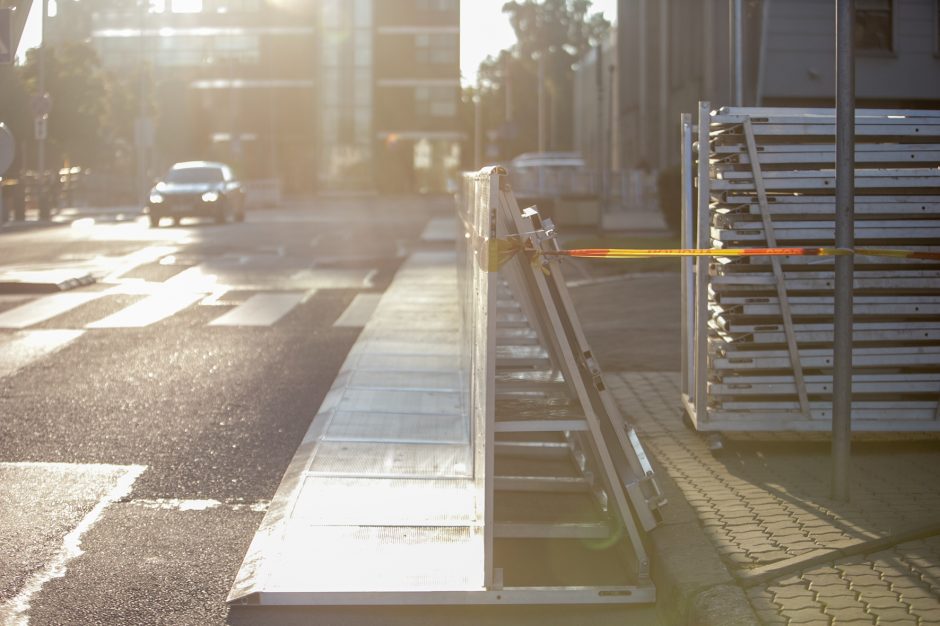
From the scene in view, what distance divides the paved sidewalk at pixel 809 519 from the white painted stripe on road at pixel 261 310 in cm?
616

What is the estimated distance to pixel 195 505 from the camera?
6.51 meters

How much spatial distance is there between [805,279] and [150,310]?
9597mm

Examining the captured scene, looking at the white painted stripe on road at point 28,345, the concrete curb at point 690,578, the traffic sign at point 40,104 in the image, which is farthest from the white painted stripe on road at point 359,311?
the traffic sign at point 40,104

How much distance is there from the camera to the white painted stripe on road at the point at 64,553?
4.86 m

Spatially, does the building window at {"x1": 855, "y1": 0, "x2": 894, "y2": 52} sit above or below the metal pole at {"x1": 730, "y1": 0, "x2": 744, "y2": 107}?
above

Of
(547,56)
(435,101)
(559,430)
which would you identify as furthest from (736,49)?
(547,56)

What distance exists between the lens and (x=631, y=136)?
57156 mm

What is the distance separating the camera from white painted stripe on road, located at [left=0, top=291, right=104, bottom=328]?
45.0ft

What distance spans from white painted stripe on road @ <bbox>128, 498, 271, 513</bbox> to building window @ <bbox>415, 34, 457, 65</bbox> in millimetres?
75239

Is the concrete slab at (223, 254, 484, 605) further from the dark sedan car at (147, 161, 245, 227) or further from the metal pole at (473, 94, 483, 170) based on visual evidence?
the metal pole at (473, 94, 483, 170)

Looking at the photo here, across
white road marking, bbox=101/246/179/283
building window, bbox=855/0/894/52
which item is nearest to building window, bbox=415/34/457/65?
white road marking, bbox=101/246/179/283

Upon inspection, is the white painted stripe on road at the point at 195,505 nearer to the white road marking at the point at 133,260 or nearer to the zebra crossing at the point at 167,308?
the zebra crossing at the point at 167,308

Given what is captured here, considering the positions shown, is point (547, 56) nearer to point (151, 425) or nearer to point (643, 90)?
point (643, 90)

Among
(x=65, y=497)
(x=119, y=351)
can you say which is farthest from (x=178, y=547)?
(x=119, y=351)
